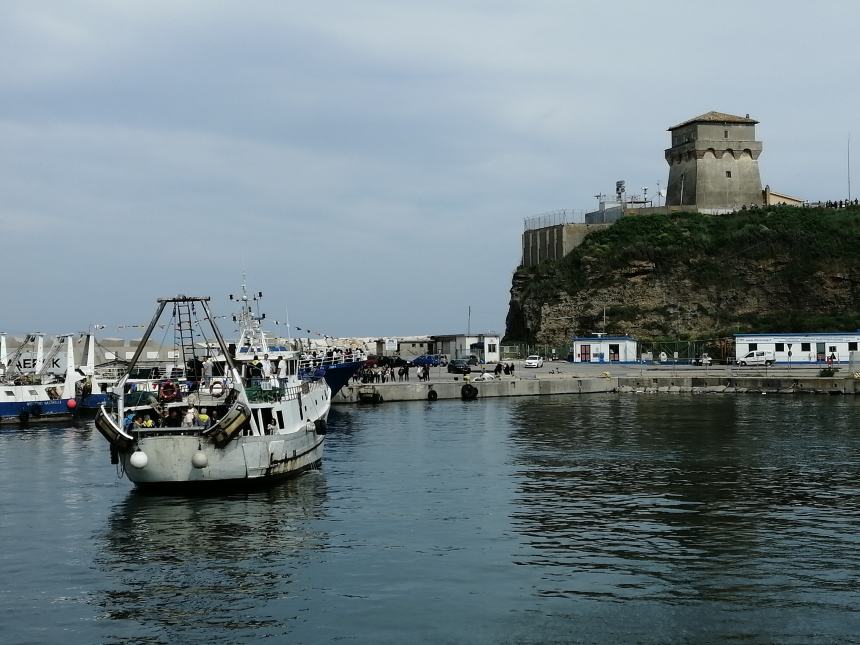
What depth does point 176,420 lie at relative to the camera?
37719 mm

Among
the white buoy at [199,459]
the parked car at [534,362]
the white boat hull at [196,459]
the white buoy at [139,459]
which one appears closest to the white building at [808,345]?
the parked car at [534,362]

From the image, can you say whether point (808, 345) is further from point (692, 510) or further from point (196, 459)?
point (196, 459)

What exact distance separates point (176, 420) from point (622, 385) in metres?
62.7

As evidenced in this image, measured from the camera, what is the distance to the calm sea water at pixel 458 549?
22.3m

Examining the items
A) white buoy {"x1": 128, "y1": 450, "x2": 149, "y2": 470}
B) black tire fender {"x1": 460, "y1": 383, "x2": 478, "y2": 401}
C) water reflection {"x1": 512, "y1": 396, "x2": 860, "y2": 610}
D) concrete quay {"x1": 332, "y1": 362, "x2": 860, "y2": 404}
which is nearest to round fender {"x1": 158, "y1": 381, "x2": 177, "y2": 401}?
white buoy {"x1": 128, "y1": 450, "x2": 149, "y2": 470}

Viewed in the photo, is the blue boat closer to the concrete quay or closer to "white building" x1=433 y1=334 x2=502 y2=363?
the concrete quay

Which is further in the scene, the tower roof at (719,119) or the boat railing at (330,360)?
the tower roof at (719,119)

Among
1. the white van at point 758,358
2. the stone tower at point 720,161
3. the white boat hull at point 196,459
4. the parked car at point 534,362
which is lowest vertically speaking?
the white boat hull at point 196,459

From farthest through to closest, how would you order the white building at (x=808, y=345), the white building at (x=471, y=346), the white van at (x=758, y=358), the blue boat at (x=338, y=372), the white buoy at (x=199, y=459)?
the white building at (x=471, y=346)
the white van at (x=758, y=358)
the white building at (x=808, y=345)
the blue boat at (x=338, y=372)
the white buoy at (x=199, y=459)

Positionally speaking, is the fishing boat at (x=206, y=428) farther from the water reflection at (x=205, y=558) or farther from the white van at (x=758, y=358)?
the white van at (x=758, y=358)

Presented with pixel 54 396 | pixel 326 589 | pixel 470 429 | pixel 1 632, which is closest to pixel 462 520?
pixel 326 589

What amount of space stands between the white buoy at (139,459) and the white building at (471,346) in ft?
282

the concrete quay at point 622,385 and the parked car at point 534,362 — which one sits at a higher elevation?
the parked car at point 534,362

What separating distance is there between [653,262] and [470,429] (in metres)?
72.9
